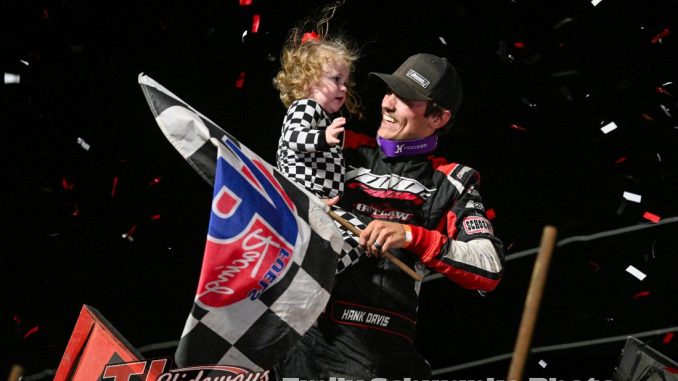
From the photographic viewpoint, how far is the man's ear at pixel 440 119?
6.30ft

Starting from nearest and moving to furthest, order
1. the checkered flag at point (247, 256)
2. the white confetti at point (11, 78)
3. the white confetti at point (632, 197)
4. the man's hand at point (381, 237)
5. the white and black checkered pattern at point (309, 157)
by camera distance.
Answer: the checkered flag at point (247, 256) < the man's hand at point (381, 237) < the white and black checkered pattern at point (309, 157) < the white confetti at point (11, 78) < the white confetti at point (632, 197)

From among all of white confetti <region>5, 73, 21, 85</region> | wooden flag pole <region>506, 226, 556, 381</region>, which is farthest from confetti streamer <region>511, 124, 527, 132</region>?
white confetti <region>5, 73, 21, 85</region>

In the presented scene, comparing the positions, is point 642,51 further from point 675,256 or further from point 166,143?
point 166,143

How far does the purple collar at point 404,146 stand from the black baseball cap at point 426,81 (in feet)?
0.34

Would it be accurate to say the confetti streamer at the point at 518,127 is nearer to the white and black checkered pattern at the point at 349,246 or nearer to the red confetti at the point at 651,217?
the red confetti at the point at 651,217

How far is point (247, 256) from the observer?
1.55 m

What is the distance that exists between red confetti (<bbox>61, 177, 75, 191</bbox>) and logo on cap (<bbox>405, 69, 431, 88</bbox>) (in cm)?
106

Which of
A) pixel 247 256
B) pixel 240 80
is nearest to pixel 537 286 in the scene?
pixel 247 256

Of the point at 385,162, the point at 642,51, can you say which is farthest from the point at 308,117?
the point at 642,51

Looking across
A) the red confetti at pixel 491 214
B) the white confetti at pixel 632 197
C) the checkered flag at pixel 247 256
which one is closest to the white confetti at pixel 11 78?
the checkered flag at pixel 247 256

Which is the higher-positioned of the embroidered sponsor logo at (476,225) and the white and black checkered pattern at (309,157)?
the white and black checkered pattern at (309,157)

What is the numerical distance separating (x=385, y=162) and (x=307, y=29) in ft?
2.17

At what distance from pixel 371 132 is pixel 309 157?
0.62 m

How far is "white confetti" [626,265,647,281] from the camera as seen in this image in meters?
2.54
